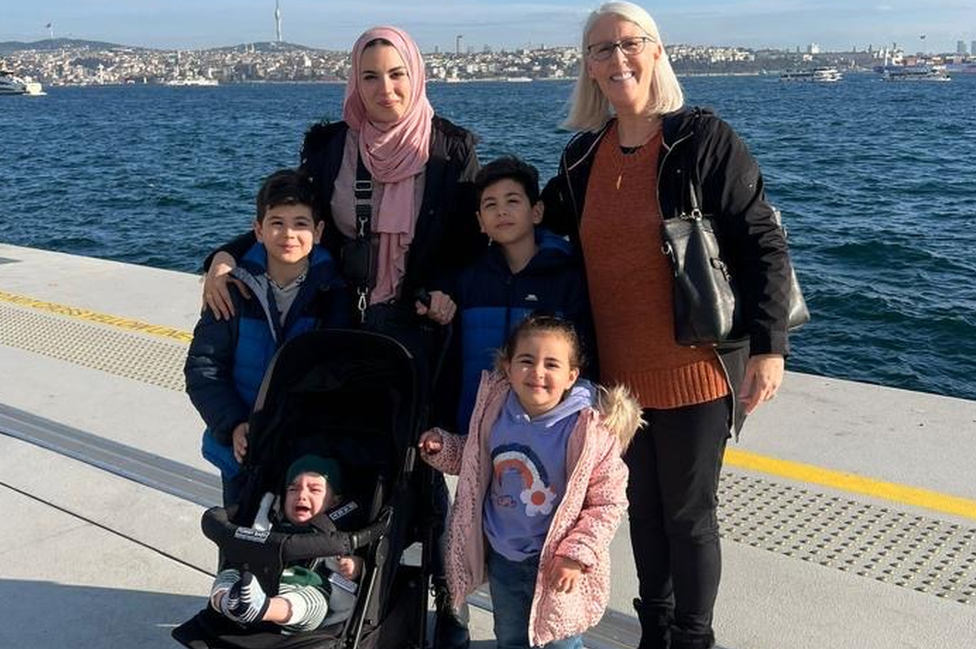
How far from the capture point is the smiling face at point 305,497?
2568 mm

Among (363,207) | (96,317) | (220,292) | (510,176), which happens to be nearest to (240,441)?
(220,292)

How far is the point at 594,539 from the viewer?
94.9 inches

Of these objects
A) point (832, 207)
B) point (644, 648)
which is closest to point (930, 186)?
point (832, 207)

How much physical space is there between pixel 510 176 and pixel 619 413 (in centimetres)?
70

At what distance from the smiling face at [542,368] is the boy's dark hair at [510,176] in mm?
436

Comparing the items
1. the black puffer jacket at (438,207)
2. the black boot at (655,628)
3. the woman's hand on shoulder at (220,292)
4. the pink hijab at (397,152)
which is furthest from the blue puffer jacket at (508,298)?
the black boot at (655,628)

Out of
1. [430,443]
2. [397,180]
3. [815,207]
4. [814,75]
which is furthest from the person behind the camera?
[814,75]

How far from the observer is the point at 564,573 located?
2400 mm

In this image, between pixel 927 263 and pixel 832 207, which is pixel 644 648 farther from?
pixel 832 207

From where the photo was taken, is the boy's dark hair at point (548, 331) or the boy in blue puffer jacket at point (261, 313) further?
the boy in blue puffer jacket at point (261, 313)

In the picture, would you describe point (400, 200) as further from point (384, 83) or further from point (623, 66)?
point (623, 66)

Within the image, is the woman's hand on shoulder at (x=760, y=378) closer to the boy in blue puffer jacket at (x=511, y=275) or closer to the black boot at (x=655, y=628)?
the boy in blue puffer jacket at (x=511, y=275)

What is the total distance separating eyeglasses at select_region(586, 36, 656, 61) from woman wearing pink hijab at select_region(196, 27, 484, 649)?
0.59 meters

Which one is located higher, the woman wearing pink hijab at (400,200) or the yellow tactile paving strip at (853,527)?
the woman wearing pink hijab at (400,200)
